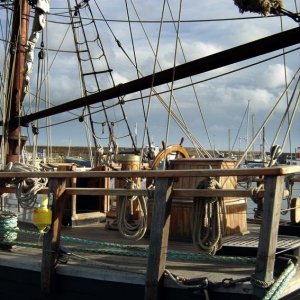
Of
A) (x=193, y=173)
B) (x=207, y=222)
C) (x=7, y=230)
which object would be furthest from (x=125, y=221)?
(x=7, y=230)

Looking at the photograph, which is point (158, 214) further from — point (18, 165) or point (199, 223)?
point (18, 165)

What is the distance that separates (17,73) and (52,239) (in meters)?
5.52

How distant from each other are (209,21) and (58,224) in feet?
13.5

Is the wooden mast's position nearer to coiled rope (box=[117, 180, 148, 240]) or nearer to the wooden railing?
the wooden railing

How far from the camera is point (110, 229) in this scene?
23.8 feet

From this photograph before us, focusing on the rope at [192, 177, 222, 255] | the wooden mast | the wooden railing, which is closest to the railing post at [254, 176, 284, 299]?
the wooden railing

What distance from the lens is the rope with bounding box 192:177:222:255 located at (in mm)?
4605

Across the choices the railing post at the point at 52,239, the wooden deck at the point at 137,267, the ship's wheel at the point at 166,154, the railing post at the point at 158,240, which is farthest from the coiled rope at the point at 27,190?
the railing post at the point at 158,240

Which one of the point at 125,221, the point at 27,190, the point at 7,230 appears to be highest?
the point at 27,190

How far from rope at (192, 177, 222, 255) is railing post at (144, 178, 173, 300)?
0.97 feet

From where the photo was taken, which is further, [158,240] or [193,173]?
[158,240]

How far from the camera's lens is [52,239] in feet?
16.7

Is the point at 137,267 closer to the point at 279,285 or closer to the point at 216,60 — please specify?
the point at 279,285

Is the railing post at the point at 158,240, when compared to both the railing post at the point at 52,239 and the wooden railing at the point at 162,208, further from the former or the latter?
the railing post at the point at 52,239
